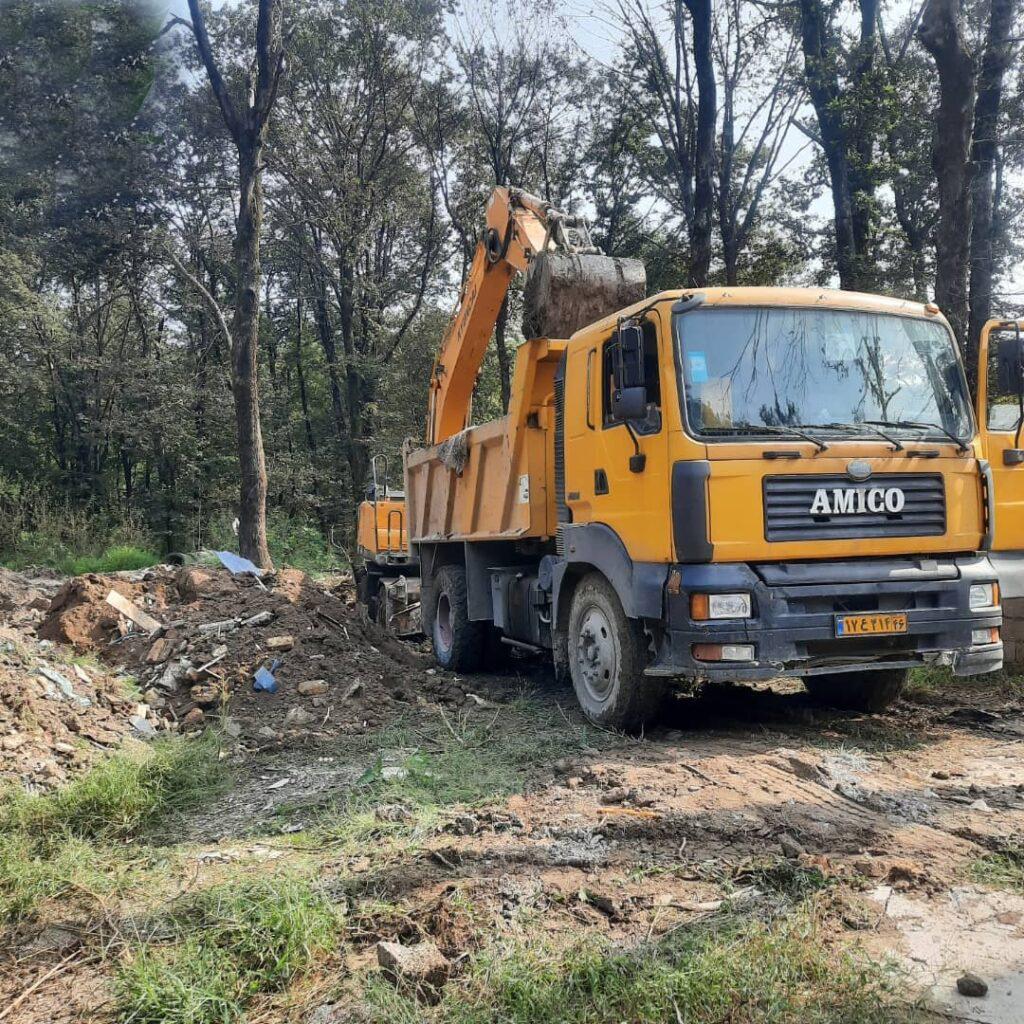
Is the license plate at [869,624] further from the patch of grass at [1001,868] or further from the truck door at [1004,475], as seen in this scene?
the truck door at [1004,475]

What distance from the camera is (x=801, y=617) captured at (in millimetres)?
5367

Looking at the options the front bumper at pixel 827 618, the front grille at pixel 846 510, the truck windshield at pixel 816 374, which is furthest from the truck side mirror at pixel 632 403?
the front bumper at pixel 827 618

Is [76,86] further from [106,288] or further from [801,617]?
[801,617]

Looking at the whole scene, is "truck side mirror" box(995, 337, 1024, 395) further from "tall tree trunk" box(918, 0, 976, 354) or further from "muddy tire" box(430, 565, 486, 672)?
"muddy tire" box(430, 565, 486, 672)

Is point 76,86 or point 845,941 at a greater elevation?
point 76,86

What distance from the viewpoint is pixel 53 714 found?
6113mm

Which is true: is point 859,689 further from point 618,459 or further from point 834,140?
point 834,140

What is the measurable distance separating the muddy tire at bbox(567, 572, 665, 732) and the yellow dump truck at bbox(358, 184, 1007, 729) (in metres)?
0.02

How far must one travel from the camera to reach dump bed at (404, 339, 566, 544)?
7.53 meters

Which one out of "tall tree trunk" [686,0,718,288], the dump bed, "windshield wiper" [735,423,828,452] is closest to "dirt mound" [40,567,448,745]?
the dump bed

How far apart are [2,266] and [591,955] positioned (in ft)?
83.6

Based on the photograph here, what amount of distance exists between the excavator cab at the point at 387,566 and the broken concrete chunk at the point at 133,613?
361cm

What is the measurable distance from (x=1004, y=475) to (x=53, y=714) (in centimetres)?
749

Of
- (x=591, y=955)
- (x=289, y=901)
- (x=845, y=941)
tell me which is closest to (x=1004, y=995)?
(x=845, y=941)
